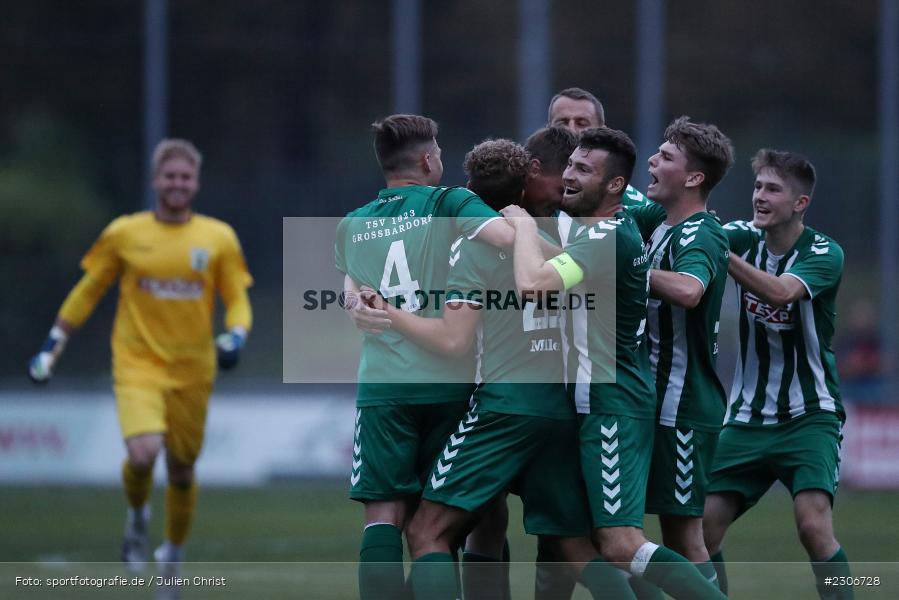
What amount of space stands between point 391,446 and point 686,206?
1.70 meters

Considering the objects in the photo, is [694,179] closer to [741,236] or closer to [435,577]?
[741,236]

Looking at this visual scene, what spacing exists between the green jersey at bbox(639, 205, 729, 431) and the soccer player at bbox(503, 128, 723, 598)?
0.39 m

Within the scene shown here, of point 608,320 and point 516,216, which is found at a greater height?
point 516,216

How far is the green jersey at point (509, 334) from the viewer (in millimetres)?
5465

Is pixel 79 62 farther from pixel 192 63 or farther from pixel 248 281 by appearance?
pixel 248 281

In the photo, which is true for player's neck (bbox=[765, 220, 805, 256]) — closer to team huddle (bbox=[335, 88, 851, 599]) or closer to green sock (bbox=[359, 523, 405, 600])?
team huddle (bbox=[335, 88, 851, 599])

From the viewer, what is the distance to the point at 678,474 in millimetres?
5902

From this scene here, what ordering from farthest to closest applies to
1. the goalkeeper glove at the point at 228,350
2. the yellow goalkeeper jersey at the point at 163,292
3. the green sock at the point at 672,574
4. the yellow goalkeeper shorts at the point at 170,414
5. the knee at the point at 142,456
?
1. the yellow goalkeeper jersey at the point at 163,292
2. the yellow goalkeeper shorts at the point at 170,414
3. the knee at the point at 142,456
4. the goalkeeper glove at the point at 228,350
5. the green sock at the point at 672,574

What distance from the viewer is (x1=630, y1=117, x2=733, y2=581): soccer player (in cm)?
589

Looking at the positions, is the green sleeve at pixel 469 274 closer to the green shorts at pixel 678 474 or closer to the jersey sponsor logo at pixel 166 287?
the green shorts at pixel 678 474

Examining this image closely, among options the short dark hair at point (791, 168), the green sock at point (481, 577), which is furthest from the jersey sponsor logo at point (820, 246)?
the green sock at point (481, 577)

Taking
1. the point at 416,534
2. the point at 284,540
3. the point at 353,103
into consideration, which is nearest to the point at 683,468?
the point at 416,534

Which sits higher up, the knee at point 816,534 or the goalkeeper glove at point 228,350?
the goalkeeper glove at point 228,350

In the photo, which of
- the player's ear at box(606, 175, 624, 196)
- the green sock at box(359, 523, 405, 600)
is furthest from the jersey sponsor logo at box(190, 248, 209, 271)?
the player's ear at box(606, 175, 624, 196)
